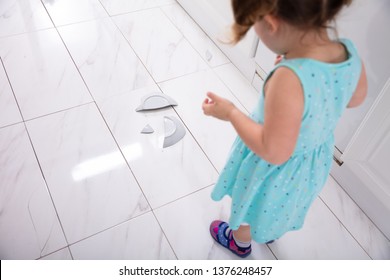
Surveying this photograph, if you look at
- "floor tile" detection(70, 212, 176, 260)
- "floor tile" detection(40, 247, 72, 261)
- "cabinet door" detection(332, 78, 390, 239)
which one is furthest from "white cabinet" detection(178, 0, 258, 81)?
"floor tile" detection(40, 247, 72, 261)

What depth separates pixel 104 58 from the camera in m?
1.69

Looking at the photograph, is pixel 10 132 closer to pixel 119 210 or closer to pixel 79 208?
pixel 79 208

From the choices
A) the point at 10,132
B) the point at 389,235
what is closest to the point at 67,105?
the point at 10,132

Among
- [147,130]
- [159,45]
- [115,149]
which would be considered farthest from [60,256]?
[159,45]

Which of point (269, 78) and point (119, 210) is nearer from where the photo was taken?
point (269, 78)

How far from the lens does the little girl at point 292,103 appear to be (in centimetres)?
57

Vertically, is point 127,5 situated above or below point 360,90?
below

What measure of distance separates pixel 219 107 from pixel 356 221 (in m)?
0.84

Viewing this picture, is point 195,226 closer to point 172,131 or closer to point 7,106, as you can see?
point 172,131

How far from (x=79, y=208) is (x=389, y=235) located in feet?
3.58

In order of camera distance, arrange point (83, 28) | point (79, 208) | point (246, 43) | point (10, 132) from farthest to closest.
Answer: point (83, 28)
point (246, 43)
point (10, 132)
point (79, 208)

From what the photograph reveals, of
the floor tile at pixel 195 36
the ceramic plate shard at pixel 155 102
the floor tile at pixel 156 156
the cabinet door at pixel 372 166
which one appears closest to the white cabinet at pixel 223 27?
the floor tile at pixel 195 36

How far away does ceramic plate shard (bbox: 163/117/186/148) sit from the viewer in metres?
1.40
